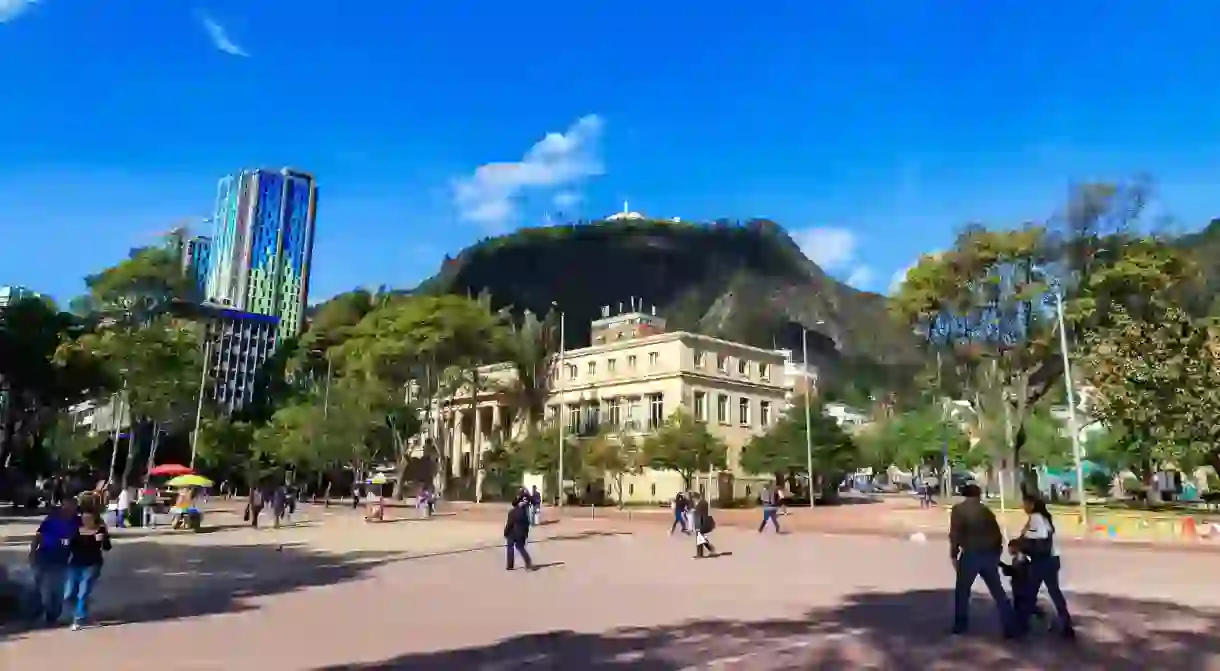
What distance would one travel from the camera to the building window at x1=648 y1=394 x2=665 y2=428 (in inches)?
2322

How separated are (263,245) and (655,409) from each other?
119757 millimetres

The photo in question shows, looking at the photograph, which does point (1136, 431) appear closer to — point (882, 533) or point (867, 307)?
point (882, 533)

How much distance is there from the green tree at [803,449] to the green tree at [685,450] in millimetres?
2779

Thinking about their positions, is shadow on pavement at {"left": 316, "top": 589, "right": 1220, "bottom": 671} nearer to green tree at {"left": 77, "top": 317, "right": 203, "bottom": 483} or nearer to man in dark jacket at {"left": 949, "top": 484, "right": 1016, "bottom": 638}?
man in dark jacket at {"left": 949, "top": 484, "right": 1016, "bottom": 638}

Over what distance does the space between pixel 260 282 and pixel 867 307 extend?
112556mm

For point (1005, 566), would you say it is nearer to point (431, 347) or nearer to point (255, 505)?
point (255, 505)

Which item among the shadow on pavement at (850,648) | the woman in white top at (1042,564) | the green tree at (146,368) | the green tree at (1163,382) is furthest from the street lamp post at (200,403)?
the woman in white top at (1042,564)

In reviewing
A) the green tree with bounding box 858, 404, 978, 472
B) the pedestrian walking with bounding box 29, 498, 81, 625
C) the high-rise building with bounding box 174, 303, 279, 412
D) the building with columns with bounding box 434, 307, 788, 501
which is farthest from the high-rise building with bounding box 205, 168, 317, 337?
the pedestrian walking with bounding box 29, 498, 81, 625

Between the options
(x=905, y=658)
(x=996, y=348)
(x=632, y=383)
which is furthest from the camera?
(x=632, y=383)

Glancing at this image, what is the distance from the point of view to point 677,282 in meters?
166

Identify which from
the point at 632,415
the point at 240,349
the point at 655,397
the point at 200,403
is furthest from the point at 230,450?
the point at 240,349

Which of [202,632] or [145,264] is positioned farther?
[145,264]

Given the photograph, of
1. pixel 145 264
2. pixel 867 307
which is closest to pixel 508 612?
pixel 145 264

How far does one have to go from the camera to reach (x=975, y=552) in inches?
356
